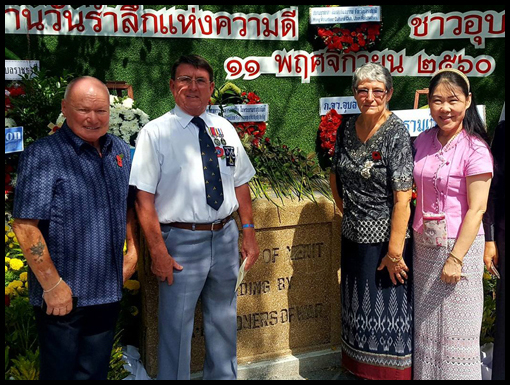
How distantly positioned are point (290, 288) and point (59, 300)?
5.90ft

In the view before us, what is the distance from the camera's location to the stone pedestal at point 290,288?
3.77 metres

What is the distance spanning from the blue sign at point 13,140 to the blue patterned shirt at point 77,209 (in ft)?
4.77

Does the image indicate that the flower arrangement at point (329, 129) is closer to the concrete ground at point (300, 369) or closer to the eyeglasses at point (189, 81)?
the concrete ground at point (300, 369)

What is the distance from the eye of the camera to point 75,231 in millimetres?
2518

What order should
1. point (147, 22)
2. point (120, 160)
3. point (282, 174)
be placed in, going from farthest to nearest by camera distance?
point (147, 22)
point (282, 174)
point (120, 160)

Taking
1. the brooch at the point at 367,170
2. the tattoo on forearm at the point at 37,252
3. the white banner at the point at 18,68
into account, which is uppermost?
the white banner at the point at 18,68

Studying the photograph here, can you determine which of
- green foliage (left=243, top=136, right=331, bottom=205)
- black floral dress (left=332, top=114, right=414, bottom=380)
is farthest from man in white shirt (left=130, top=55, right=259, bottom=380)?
green foliage (left=243, top=136, right=331, bottom=205)

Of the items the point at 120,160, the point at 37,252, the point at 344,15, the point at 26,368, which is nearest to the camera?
the point at 37,252

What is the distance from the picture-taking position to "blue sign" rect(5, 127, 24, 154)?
3.80 meters

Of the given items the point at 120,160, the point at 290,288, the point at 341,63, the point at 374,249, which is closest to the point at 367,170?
the point at 374,249

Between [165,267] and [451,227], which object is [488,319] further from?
[165,267]

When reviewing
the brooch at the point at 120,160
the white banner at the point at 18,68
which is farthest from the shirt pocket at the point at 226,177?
the white banner at the point at 18,68

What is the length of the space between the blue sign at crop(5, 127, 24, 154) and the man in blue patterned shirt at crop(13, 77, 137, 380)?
142 cm

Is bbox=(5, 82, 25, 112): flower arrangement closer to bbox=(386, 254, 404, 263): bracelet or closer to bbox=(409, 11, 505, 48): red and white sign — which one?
bbox=(386, 254, 404, 263): bracelet
